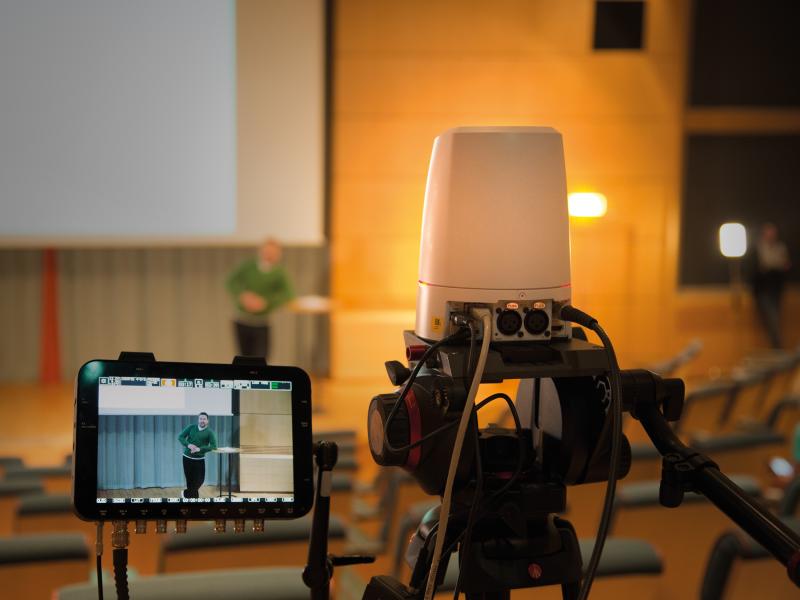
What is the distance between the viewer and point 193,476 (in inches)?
45.9

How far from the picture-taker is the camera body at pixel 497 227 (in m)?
1.25

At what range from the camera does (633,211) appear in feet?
30.7

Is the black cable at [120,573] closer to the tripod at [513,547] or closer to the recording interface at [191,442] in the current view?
the recording interface at [191,442]

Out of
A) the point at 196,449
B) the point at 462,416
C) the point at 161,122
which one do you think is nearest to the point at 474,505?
the point at 462,416

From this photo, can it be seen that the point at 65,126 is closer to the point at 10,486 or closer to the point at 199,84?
the point at 199,84

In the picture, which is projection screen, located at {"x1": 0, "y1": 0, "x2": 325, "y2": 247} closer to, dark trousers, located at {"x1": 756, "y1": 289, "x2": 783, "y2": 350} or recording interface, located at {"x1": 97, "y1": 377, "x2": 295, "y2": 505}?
dark trousers, located at {"x1": 756, "y1": 289, "x2": 783, "y2": 350}

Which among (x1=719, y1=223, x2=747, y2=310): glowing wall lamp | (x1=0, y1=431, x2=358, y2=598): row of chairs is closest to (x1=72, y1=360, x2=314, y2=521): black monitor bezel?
(x1=0, y1=431, x2=358, y2=598): row of chairs

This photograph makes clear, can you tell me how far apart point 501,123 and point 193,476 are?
8.28m

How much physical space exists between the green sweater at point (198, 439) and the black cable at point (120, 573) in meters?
0.14

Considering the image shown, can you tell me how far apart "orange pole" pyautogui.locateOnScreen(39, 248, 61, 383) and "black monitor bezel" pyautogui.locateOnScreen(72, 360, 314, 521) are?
8236mm

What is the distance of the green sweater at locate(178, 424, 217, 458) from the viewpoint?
117 cm

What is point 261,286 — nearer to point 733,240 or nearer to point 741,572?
point 733,240

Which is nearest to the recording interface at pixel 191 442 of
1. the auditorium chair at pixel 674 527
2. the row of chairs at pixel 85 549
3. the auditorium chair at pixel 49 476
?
the row of chairs at pixel 85 549

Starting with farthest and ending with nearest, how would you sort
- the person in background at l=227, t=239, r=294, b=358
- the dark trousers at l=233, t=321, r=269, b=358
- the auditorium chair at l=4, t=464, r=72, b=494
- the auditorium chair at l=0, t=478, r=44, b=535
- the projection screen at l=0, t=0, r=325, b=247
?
the dark trousers at l=233, t=321, r=269, b=358, the person in background at l=227, t=239, r=294, b=358, the projection screen at l=0, t=0, r=325, b=247, the auditorium chair at l=4, t=464, r=72, b=494, the auditorium chair at l=0, t=478, r=44, b=535
